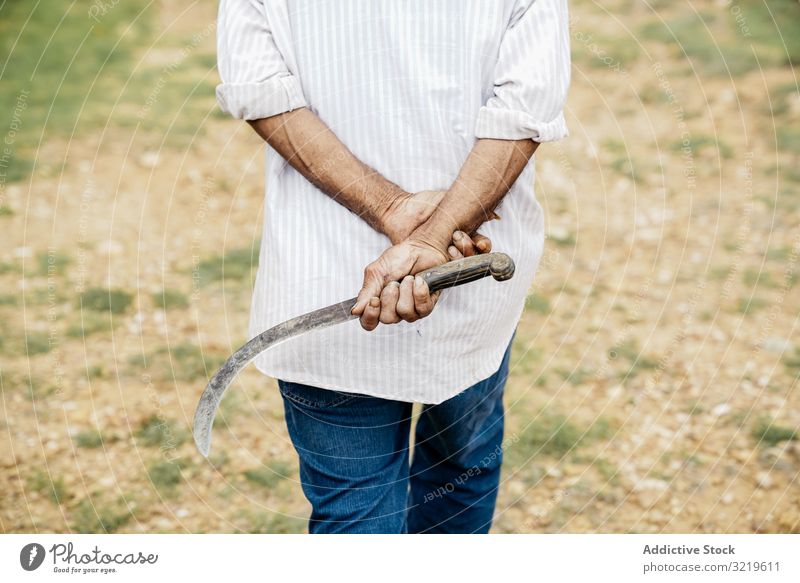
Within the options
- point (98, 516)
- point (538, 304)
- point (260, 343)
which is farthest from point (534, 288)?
point (260, 343)

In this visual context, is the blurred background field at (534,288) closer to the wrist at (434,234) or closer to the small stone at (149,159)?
the small stone at (149,159)

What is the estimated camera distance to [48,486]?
282 cm

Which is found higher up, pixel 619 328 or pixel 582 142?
pixel 582 142

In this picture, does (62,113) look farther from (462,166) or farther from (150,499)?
(462,166)

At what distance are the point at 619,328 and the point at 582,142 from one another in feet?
5.00

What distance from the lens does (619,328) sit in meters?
3.58

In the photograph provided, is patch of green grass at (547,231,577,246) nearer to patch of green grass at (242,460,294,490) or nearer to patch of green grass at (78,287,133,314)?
patch of green grass at (242,460,294,490)

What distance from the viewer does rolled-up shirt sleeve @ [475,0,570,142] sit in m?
1.53

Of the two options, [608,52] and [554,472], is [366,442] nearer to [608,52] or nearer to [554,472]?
[554,472]

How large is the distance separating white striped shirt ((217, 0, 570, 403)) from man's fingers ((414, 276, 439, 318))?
0.15 metres
